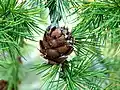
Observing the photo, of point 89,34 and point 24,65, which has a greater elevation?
point 89,34

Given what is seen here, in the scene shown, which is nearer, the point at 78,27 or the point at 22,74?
the point at 78,27

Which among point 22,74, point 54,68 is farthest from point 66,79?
point 22,74

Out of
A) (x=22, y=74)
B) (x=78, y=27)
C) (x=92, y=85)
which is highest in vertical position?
(x=78, y=27)

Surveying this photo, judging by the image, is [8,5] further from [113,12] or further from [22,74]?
[22,74]

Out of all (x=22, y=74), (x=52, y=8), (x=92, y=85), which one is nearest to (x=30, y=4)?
(x=52, y=8)

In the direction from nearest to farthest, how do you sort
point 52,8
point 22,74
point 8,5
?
1. point 8,5
2. point 52,8
3. point 22,74

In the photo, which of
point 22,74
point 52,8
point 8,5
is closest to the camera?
point 8,5
